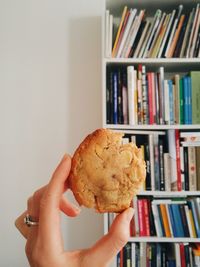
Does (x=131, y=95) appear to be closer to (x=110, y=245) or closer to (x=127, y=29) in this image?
(x=127, y=29)

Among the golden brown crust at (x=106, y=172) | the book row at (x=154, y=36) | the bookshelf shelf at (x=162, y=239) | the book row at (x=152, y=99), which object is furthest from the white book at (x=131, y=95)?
the golden brown crust at (x=106, y=172)

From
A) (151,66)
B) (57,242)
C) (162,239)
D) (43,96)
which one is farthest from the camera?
(43,96)

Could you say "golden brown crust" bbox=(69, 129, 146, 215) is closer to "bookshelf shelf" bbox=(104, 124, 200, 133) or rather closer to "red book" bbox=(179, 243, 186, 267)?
"bookshelf shelf" bbox=(104, 124, 200, 133)

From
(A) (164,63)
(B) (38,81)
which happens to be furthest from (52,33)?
(A) (164,63)

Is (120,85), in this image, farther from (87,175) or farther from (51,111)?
(87,175)

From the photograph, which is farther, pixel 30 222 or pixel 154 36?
pixel 154 36

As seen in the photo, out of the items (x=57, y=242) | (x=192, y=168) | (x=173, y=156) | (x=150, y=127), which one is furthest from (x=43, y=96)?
(x=57, y=242)

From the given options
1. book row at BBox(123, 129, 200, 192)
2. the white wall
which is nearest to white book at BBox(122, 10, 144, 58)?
the white wall
